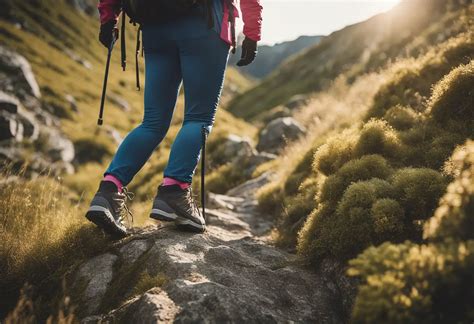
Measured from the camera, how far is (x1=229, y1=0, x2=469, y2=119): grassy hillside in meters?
13.6

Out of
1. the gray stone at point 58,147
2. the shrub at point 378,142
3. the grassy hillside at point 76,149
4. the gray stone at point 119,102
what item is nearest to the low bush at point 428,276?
the grassy hillside at point 76,149

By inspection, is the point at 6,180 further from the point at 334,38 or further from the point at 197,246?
the point at 334,38

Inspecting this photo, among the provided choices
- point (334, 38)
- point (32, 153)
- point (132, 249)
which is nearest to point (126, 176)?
point (132, 249)

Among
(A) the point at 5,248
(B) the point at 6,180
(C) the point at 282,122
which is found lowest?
(A) the point at 5,248

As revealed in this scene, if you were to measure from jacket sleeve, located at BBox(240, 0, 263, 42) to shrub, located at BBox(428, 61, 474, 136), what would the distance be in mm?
2464

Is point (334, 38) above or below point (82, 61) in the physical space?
above

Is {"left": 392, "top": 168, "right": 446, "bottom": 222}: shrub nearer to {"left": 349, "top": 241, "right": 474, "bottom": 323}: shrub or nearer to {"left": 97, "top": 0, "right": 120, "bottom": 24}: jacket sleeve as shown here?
{"left": 349, "top": 241, "right": 474, "bottom": 323}: shrub

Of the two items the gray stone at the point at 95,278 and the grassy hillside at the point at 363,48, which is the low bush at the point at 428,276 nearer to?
the gray stone at the point at 95,278

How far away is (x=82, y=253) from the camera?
11.2ft

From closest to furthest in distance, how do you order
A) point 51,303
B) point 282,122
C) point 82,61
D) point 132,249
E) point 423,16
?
1. point 51,303
2. point 132,249
3. point 282,122
4. point 423,16
5. point 82,61

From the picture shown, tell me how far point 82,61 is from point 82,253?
39.0m

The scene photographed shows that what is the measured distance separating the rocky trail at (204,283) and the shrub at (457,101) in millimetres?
2438

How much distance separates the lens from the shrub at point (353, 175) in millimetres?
3826

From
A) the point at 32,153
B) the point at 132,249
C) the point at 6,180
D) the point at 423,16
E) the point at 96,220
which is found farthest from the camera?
the point at 423,16
